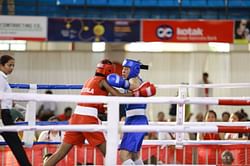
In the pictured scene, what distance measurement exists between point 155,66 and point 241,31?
198 cm

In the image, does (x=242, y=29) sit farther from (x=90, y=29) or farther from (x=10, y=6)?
(x=10, y=6)

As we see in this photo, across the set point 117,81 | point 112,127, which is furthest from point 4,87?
point 112,127

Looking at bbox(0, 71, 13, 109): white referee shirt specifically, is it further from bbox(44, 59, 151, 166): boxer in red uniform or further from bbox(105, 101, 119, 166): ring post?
bbox(105, 101, 119, 166): ring post

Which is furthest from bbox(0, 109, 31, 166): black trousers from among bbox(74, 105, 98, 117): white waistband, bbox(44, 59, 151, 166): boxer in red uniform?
bbox(74, 105, 98, 117): white waistband

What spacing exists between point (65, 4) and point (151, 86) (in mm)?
11188

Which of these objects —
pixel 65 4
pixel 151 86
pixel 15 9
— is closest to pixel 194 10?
pixel 65 4

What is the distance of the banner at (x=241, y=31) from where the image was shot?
1508cm

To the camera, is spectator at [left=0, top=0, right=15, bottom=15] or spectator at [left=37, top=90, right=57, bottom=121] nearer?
spectator at [left=37, top=90, right=57, bottom=121]

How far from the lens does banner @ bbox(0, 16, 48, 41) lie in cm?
1473

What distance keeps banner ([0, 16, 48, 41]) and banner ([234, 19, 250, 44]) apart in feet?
12.9

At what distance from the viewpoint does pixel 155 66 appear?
617 inches

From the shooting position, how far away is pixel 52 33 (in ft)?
48.9

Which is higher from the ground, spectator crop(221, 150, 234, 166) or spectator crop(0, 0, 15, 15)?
spectator crop(0, 0, 15, 15)

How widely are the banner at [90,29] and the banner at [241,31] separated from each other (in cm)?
203
